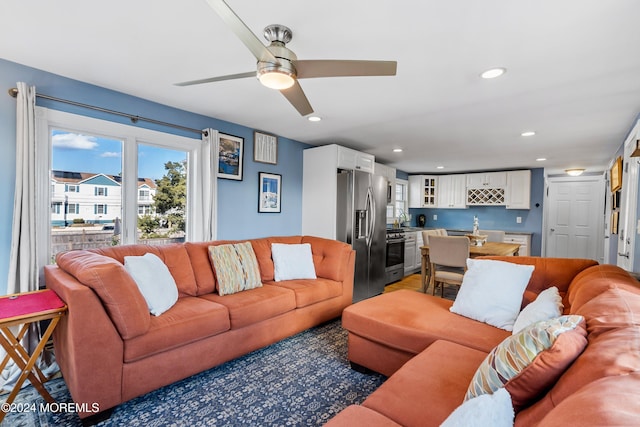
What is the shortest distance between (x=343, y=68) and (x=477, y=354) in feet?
5.73

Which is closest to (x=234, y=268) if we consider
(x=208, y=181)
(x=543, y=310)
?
(x=208, y=181)

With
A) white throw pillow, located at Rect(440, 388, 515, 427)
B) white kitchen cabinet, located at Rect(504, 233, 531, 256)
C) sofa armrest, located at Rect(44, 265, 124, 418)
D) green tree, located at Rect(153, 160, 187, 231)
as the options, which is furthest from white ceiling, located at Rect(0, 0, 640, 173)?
white kitchen cabinet, located at Rect(504, 233, 531, 256)

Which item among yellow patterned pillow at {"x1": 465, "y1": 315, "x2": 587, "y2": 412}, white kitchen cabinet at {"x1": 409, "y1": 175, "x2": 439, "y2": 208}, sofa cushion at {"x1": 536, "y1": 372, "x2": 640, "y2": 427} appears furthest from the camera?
white kitchen cabinet at {"x1": 409, "y1": 175, "x2": 439, "y2": 208}

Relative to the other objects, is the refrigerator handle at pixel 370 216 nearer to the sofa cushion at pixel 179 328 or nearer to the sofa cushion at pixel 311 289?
the sofa cushion at pixel 311 289

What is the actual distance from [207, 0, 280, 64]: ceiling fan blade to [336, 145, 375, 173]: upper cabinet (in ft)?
9.17

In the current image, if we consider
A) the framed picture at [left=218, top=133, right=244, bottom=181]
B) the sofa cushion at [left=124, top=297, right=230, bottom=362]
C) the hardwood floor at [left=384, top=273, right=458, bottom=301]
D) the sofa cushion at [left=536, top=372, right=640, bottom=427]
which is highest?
the framed picture at [left=218, top=133, right=244, bottom=181]

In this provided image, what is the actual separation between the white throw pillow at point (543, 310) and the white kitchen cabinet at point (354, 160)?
298 cm

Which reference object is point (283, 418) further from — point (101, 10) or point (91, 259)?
point (101, 10)

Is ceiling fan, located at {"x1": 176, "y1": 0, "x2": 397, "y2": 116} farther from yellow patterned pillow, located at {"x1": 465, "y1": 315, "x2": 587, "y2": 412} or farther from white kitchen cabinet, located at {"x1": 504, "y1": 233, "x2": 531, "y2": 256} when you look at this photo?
white kitchen cabinet, located at {"x1": 504, "y1": 233, "x2": 531, "y2": 256}

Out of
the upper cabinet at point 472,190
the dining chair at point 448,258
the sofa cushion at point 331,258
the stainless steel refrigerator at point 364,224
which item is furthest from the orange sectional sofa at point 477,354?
the upper cabinet at point 472,190

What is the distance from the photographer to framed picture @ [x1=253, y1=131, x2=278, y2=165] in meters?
3.91

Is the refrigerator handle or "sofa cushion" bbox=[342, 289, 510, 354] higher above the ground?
the refrigerator handle

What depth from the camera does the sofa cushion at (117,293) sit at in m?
1.77

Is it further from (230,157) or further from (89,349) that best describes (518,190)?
(89,349)
